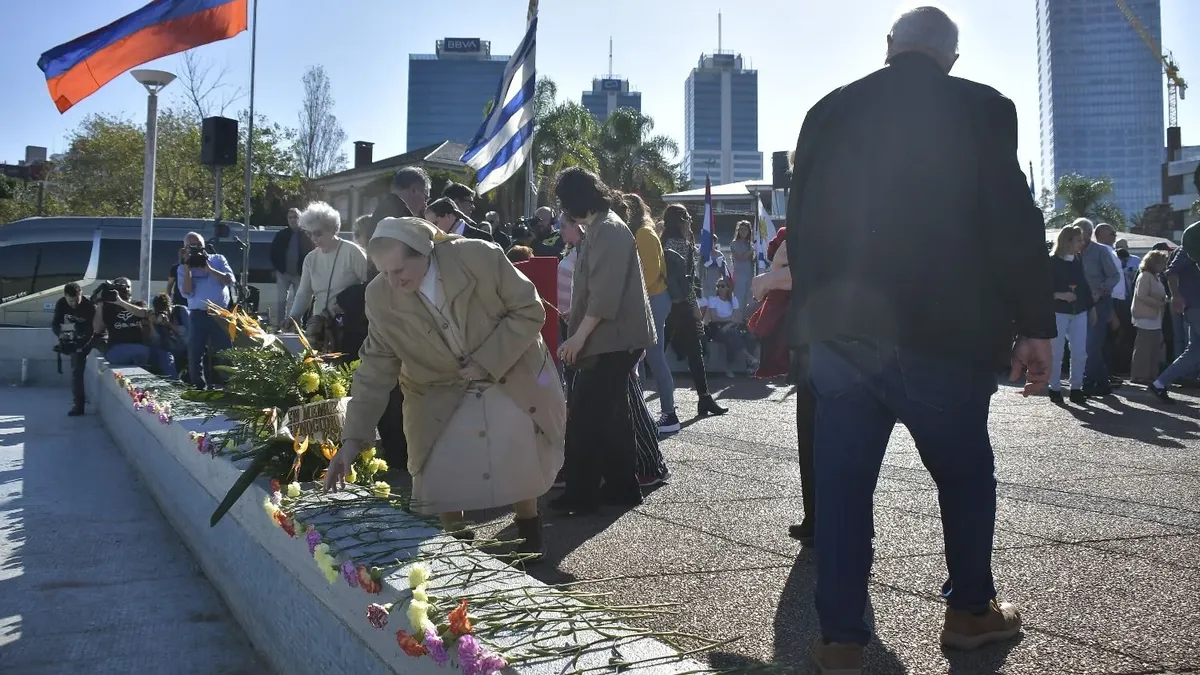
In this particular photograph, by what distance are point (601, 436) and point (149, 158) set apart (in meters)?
9.80

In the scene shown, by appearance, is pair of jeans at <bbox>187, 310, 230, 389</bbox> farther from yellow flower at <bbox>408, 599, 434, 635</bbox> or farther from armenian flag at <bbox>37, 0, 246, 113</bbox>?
yellow flower at <bbox>408, 599, 434, 635</bbox>

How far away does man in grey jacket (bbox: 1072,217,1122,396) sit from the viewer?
38.5ft

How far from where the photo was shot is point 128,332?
12695 millimetres

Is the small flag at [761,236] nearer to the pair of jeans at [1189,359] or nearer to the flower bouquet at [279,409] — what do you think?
the pair of jeans at [1189,359]

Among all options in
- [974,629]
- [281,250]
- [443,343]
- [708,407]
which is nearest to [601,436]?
[443,343]

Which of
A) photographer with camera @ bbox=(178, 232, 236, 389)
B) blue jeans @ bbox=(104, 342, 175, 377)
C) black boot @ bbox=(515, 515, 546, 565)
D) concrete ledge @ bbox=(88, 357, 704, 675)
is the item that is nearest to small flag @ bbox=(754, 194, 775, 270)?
photographer with camera @ bbox=(178, 232, 236, 389)

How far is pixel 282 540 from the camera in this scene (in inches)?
147

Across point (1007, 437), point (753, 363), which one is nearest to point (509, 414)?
point (1007, 437)

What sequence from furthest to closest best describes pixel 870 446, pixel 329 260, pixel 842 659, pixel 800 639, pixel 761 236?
1. pixel 761 236
2. pixel 329 260
3. pixel 800 639
4. pixel 870 446
5. pixel 842 659

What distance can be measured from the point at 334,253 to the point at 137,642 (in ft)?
10.1

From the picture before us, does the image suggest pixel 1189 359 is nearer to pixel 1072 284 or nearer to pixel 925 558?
pixel 1072 284

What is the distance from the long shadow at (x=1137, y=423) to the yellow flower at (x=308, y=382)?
5997 mm

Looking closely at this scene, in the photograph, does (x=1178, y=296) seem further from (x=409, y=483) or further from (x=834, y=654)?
(x=834, y=654)

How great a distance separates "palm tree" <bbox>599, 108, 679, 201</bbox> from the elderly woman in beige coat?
180 ft
